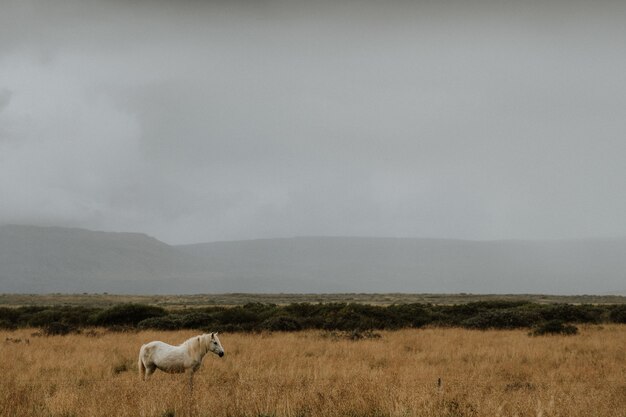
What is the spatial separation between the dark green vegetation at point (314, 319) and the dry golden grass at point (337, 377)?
10.0 ft

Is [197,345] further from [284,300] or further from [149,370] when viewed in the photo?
[284,300]

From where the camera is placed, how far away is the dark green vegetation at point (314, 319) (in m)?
26.9

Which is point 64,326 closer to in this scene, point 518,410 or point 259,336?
point 259,336

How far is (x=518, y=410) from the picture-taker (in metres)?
8.30

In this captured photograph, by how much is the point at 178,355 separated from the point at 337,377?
3.84 metres

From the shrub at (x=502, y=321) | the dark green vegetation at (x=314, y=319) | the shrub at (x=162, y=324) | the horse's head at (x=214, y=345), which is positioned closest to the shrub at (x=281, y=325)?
the dark green vegetation at (x=314, y=319)

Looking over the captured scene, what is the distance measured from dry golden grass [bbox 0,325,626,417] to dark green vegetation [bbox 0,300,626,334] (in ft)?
10.0

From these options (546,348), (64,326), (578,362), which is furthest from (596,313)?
(64,326)

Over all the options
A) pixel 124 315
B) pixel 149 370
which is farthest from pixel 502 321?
pixel 124 315

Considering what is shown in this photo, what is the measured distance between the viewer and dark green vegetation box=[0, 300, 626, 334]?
88.2ft

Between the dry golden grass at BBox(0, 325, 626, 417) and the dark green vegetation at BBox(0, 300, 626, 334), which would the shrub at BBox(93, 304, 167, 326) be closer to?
the dark green vegetation at BBox(0, 300, 626, 334)

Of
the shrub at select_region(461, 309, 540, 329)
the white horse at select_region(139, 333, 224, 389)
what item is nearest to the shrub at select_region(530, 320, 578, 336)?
the shrub at select_region(461, 309, 540, 329)

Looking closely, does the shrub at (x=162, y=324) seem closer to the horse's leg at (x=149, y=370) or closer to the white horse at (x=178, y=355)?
the white horse at (x=178, y=355)

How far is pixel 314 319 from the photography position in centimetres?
2844
